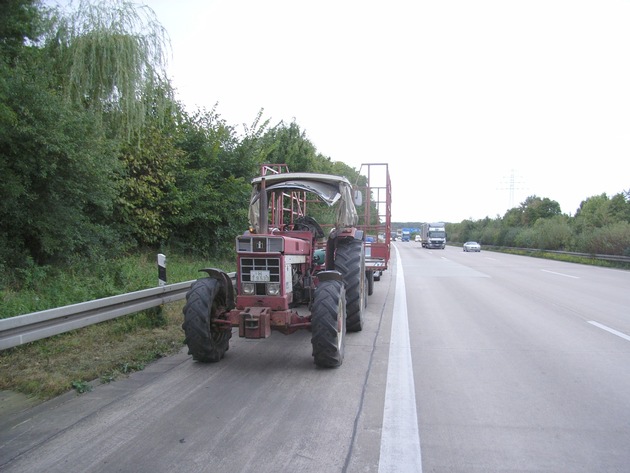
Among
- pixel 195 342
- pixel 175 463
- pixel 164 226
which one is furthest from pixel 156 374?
pixel 164 226

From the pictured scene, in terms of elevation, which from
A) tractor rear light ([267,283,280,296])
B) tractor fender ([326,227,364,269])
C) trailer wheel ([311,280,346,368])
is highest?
tractor fender ([326,227,364,269])

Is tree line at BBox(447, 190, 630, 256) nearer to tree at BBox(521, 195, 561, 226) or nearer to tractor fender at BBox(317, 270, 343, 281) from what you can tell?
tree at BBox(521, 195, 561, 226)

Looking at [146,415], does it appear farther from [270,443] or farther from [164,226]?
[164,226]

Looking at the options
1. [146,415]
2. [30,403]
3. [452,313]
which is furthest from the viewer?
[452,313]

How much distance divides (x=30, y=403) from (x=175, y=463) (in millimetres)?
2097

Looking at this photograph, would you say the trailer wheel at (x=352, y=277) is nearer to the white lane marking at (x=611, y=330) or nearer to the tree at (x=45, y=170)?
the white lane marking at (x=611, y=330)

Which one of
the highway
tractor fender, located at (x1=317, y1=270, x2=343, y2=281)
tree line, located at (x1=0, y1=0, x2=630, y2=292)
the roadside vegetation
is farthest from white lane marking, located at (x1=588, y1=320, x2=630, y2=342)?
tree line, located at (x1=0, y1=0, x2=630, y2=292)

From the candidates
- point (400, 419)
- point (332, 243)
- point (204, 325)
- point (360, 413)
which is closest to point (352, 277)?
point (332, 243)

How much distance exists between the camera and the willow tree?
9070 millimetres

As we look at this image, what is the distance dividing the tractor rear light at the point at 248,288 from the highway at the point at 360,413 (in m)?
0.89

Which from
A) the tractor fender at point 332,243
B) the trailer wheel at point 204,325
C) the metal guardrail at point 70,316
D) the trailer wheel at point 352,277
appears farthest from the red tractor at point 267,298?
the metal guardrail at point 70,316

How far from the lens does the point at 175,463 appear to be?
3576 mm

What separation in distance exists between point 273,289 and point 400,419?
2444mm

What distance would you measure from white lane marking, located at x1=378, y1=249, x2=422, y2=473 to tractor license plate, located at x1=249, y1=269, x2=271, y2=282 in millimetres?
1850
